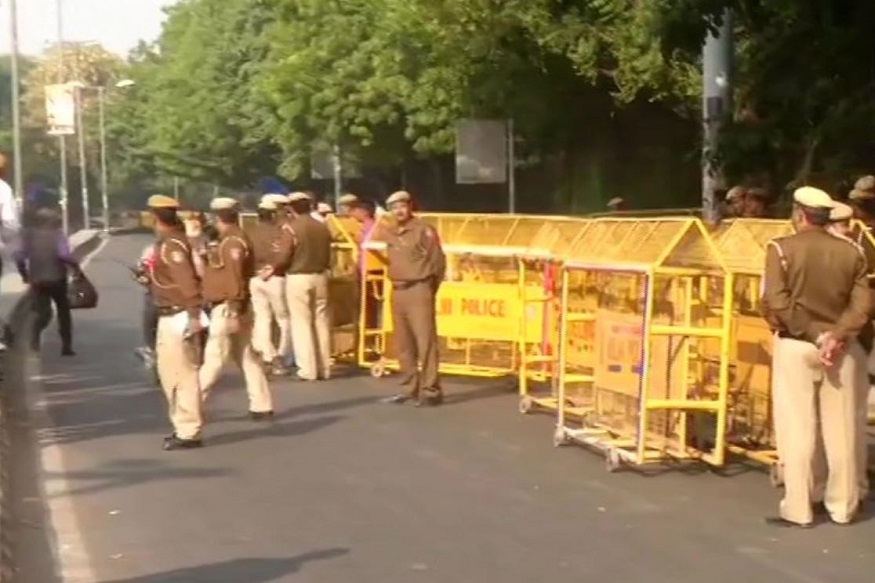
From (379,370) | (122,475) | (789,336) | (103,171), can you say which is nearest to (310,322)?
(379,370)

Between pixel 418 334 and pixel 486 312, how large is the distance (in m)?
1.20

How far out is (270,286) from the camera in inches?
695

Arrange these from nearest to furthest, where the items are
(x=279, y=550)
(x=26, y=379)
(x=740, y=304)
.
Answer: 1. (x=279, y=550)
2. (x=740, y=304)
3. (x=26, y=379)

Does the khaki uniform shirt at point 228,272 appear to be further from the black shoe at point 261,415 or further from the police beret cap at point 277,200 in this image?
the police beret cap at point 277,200

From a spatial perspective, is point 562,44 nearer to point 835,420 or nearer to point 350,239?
point 350,239

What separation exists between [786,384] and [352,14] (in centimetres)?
3387

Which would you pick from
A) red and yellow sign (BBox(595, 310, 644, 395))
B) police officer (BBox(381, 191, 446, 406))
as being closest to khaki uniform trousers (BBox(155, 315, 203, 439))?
red and yellow sign (BBox(595, 310, 644, 395))

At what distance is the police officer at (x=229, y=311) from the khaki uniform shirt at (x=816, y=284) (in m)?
5.23

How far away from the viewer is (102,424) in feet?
47.5

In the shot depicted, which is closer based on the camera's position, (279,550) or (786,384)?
(279,550)

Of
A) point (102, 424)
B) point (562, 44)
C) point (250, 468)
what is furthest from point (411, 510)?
point (562, 44)

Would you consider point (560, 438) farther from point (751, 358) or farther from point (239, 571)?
point (239, 571)

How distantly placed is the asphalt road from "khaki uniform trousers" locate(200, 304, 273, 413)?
402 mm

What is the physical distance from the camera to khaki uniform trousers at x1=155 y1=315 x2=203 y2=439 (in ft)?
41.7
